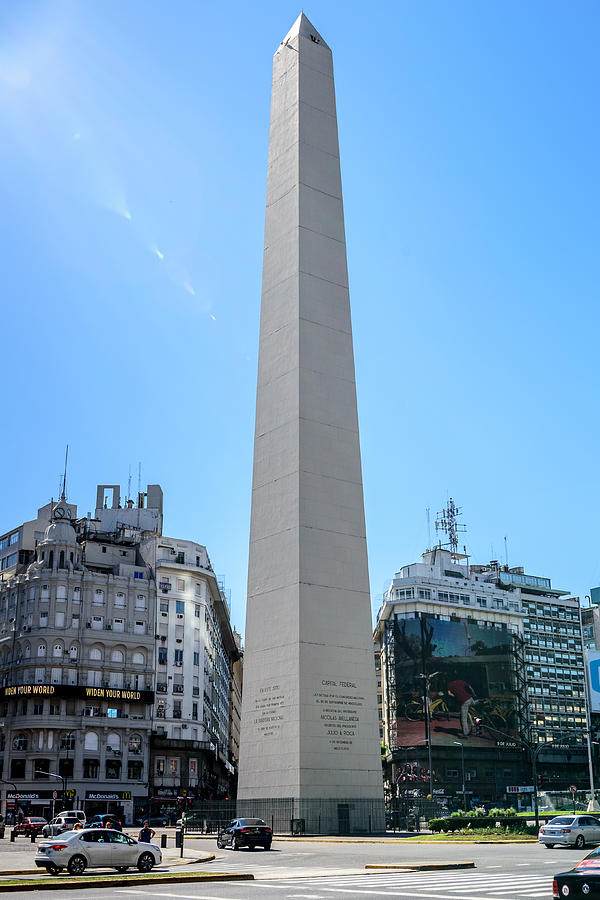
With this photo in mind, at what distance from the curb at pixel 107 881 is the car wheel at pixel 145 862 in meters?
3.59

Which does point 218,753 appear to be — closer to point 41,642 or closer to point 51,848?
Result: point 41,642

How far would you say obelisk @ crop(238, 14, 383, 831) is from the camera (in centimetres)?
3809

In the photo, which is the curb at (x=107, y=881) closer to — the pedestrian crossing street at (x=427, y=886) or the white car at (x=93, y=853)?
the pedestrian crossing street at (x=427, y=886)

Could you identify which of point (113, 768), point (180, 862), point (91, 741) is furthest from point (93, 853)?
point (113, 768)

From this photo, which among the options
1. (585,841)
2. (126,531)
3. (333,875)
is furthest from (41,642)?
→ (333,875)

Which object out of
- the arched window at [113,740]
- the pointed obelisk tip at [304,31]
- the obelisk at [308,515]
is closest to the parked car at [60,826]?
the obelisk at [308,515]

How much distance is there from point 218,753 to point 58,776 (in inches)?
1238

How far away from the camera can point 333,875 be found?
21.2 metres

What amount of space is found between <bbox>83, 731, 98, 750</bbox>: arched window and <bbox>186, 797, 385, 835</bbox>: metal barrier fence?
4304 centimetres

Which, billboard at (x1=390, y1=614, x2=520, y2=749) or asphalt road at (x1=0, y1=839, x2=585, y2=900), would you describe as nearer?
asphalt road at (x1=0, y1=839, x2=585, y2=900)

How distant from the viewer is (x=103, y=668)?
82.7 m

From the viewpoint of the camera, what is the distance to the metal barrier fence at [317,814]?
36562 millimetres

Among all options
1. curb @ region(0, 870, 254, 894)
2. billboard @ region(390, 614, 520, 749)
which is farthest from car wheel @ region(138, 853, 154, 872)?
billboard @ region(390, 614, 520, 749)

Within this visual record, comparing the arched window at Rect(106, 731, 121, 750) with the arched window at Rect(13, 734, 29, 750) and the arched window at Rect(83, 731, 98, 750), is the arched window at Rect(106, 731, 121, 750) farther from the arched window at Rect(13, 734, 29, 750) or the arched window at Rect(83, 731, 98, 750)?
the arched window at Rect(13, 734, 29, 750)
